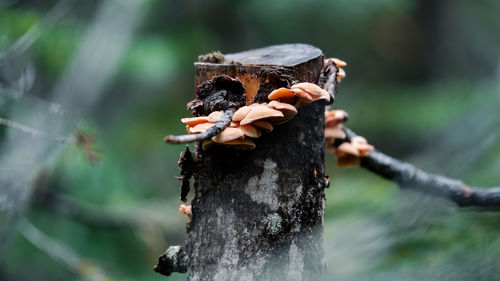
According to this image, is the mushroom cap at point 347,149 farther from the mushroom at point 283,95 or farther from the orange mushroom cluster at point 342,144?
the mushroom at point 283,95

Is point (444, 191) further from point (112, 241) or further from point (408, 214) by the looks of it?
point (112, 241)

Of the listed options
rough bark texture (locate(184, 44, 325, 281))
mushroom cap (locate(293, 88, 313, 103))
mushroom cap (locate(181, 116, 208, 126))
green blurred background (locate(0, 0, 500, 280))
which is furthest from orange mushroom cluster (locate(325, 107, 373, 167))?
mushroom cap (locate(181, 116, 208, 126))

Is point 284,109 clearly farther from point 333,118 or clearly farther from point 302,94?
point 333,118

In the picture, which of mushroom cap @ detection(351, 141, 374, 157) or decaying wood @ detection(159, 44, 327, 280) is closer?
decaying wood @ detection(159, 44, 327, 280)

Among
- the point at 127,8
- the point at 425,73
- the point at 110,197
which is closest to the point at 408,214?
the point at 110,197

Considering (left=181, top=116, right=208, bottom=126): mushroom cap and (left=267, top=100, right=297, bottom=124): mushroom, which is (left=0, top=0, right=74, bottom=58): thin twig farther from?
(left=267, top=100, right=297, bottom=124): mushroom

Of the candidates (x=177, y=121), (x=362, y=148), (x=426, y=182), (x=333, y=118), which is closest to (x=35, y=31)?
(x=333, y=118)
